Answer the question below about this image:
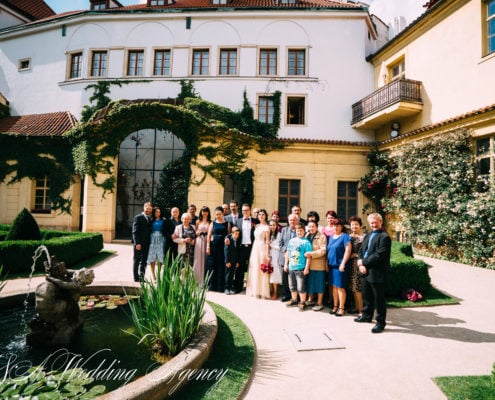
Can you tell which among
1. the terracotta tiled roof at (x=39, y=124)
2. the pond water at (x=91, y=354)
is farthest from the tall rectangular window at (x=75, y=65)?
the pond water at (x=91, y=354)

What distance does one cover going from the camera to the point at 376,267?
500 cm

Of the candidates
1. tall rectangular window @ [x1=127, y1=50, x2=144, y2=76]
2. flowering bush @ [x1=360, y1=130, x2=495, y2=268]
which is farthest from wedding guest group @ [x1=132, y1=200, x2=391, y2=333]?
tall rectangular window @ [x1=127, y1=50, x2=144, y2=76]

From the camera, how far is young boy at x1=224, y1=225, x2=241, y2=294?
695 centimetres

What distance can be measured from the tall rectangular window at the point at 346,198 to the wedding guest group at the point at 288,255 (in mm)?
10252

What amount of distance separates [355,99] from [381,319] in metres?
15.3

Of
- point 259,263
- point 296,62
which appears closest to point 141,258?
point 259,263

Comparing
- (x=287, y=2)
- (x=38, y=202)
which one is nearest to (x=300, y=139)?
(x=287, y=2)

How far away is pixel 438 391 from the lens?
10.6 ft

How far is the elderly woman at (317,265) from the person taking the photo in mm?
5906

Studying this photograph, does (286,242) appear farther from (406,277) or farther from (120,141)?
(120,141)

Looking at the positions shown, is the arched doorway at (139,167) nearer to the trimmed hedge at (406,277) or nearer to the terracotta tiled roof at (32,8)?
the trimmed hedge at (406,277)

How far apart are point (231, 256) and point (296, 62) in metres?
14.8

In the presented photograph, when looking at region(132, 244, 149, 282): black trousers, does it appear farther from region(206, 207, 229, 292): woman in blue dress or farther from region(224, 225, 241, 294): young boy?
region(224, 225, 241, 294): young boy

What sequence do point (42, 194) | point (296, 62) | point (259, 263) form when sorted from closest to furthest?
point (259, 263) → point (42, 194) → point (296, 62)
